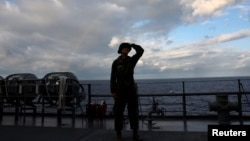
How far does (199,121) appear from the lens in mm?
9617

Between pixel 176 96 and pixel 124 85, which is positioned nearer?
pixel 124 85

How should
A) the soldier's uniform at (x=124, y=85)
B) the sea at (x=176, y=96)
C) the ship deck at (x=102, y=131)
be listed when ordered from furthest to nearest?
the sea at (x=176, y=96)
the ship deck at (x=102, y=131)
the soldier's uniform at (x=124, y=85)

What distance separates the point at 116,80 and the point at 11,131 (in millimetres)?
3060

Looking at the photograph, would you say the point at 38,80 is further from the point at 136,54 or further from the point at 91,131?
the point at 136,54

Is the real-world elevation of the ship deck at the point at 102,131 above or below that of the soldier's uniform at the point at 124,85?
below

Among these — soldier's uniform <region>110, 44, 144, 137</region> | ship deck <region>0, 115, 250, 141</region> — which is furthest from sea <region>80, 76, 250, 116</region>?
soldier's uniform <region>110, 44, 144, 137</region>

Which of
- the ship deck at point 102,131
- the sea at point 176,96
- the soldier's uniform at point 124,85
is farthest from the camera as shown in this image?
the sea at point 176,96

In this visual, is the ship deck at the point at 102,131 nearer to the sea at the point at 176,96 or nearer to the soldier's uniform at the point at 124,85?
the soldier's uniform at the point at 124,85

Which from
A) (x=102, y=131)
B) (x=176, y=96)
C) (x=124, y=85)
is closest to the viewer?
(x=124, y=85)

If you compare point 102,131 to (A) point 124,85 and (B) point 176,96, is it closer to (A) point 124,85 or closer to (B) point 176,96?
(A) point 124,85

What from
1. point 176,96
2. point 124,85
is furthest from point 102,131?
point 176,96

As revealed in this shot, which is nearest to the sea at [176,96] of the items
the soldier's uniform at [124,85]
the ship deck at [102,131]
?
the ship deck at [102,131]

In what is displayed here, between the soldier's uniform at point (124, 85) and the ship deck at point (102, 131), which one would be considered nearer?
the soldier's uniform at point (124, 85)

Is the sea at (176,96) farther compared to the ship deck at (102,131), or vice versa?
the sea at (176,96)
